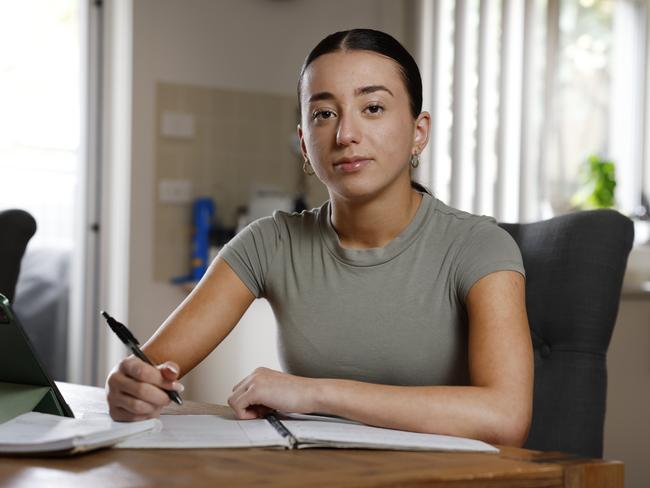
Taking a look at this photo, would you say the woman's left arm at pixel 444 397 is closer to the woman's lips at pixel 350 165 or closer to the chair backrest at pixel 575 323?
the chair backrest at pixel 575 323

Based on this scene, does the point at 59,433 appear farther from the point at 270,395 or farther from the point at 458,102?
the point at 458,102

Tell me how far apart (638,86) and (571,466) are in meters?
4.72

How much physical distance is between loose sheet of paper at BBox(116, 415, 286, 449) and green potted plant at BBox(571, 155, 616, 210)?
12.7 feet

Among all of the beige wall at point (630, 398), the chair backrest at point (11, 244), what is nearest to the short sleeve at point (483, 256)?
the chair backrest at point (11, 244)

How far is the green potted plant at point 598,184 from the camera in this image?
15.8 feet

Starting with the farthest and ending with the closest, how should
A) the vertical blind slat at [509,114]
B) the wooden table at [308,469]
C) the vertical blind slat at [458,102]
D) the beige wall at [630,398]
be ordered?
the vertical blind slat at [509,114] < the vertical blind slat at [458,102] < the beige wall at [630,398] < the wooden table at [308,469]

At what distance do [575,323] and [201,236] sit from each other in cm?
271

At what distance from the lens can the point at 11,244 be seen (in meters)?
1.91

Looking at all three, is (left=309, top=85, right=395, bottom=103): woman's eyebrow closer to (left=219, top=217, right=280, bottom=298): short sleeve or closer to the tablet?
(left=219, top=217, right=280, bottom=298): short sleeve

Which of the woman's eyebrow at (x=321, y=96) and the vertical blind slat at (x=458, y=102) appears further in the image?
the vertical blind slat at (x=458, y=102)

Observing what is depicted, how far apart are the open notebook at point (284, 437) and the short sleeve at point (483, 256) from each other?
0.42 m

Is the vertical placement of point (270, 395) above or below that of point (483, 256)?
below

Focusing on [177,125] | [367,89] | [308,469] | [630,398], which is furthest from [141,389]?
[177,125]

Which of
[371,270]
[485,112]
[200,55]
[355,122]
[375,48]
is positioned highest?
[200,55]
